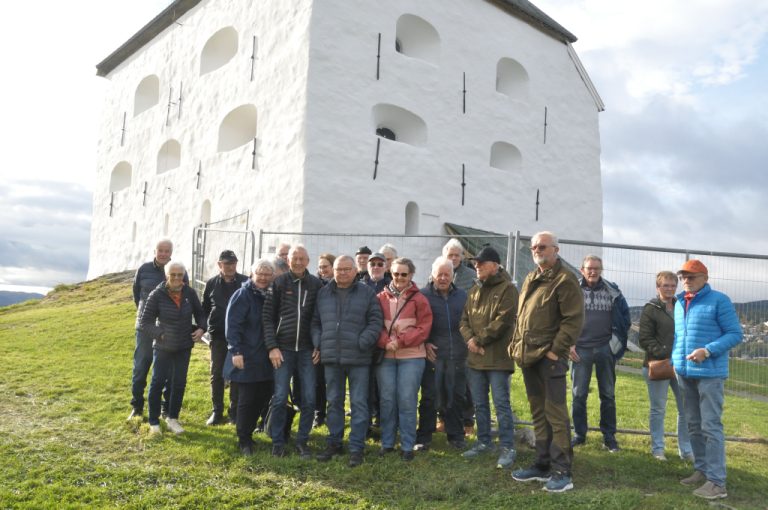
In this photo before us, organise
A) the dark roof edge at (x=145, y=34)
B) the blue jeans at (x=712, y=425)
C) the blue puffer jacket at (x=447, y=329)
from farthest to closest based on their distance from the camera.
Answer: the dark roof edge at (x=145, y=34) < the blue puffer jacket at (x=447, y=329) < the blue jeans at (x=712, y=425)

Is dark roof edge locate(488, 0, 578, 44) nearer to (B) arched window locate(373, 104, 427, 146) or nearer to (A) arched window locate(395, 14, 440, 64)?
(A) arched window locate(395, 14, 440, 64)

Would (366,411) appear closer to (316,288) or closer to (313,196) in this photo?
(316,288)

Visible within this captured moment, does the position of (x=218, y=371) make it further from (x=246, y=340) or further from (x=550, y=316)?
(x=550, y=316)

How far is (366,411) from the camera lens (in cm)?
516

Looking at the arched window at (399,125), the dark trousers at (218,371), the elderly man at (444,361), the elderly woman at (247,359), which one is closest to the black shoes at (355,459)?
the elderly man at (444,361)

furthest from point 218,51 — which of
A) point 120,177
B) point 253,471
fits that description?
point 253,471

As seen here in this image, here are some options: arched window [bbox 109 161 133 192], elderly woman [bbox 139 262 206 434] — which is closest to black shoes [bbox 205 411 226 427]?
elderly woman [bbox 139 262 206 434]

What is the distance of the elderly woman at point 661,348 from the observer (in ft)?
17.3

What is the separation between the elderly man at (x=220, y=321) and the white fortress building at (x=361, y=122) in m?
6.66

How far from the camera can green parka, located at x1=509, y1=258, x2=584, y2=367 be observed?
436 cm

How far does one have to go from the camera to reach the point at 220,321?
6027 millimetres

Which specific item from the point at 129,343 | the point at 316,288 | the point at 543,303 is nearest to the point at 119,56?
the point at 129,343

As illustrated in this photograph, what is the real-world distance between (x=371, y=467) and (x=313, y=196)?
8.50 meters

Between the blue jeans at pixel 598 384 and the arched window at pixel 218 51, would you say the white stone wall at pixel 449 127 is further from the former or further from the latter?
the blue jeans at pixel 598 384
